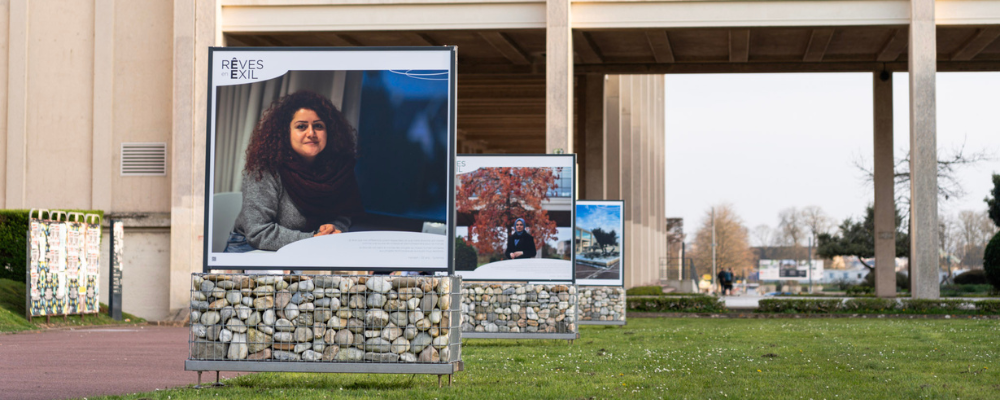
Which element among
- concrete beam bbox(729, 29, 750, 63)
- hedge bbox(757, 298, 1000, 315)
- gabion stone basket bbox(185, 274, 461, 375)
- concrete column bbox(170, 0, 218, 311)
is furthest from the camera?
concrete beam bbox(729, 29, 750, 63)

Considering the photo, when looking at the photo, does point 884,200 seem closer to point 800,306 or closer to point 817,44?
point 817,44

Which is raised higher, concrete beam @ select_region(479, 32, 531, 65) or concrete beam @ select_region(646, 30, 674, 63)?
concrete beam @ select_region(646, 30, 674, 63)

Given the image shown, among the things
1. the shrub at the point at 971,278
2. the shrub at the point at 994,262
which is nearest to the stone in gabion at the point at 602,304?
the shrub at the point at 994,262

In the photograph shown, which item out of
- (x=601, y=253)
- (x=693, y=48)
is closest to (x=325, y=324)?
(x=601, y=253)

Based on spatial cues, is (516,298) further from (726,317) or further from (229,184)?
(726,317)

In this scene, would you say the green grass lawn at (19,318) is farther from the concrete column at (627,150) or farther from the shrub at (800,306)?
the concrete column at (627,150)

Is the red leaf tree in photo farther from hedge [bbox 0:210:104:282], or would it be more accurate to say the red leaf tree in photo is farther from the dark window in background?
hedge [bbox 0:210:104:282]

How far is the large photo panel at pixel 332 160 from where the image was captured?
9.13m

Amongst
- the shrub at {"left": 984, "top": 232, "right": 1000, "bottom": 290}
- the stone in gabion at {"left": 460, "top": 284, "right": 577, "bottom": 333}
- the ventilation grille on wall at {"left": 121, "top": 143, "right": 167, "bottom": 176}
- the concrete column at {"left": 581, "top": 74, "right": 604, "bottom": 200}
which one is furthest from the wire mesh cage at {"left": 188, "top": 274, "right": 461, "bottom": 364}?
the shrub at {"left": 984, "top": 232, "right": 1000, "bottom": 290}

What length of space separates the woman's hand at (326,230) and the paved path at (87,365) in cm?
200

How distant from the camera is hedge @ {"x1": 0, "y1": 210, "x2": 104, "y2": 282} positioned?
23734 millimetres

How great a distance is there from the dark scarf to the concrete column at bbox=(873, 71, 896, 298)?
33381mm

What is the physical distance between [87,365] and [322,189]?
448cm

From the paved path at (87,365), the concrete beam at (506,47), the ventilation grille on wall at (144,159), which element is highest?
the concrete beam at (506,47)
